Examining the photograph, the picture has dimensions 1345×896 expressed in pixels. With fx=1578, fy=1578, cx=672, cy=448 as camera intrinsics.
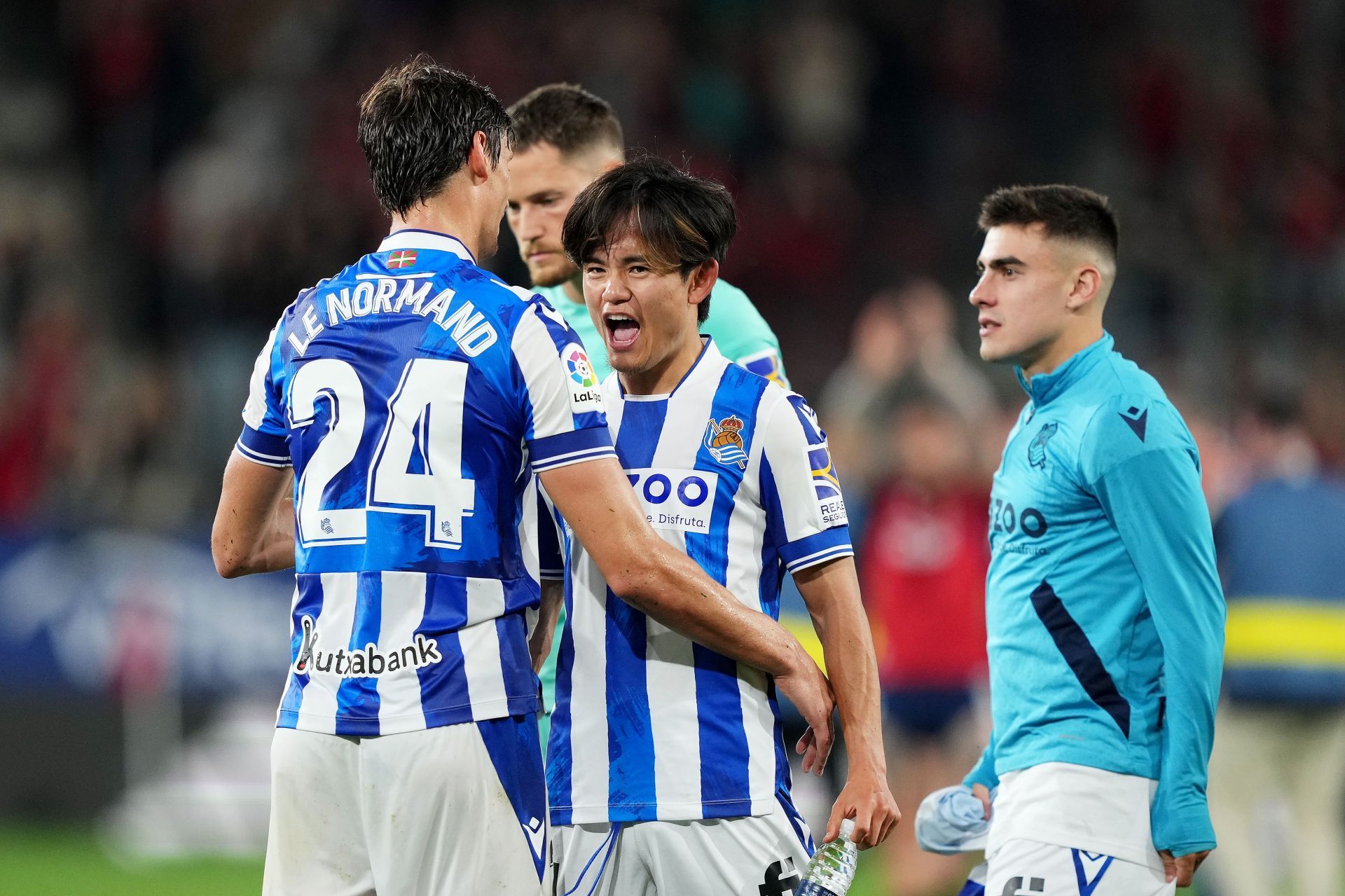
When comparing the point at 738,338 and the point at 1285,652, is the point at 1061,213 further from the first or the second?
the point at 1285,652

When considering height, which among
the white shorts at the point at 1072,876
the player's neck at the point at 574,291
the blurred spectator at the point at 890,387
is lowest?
the white shorts at the point at 1072,876

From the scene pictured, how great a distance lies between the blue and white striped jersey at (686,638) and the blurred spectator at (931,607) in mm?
5801

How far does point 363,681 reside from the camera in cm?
327

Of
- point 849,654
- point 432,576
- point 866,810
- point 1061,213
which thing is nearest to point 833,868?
point 866,810

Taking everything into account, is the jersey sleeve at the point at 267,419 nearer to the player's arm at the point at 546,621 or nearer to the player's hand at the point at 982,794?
the player's arm at the point at 546,621

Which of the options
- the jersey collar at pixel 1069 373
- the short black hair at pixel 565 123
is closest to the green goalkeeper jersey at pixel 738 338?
the short black hair at pixel 565 123

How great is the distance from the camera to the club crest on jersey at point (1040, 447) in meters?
4.07

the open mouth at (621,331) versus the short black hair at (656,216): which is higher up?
the short black hair at (656,216)

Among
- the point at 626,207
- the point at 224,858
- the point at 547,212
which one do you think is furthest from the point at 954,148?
the point at 626,207

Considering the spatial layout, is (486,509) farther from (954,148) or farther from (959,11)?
(959,11)

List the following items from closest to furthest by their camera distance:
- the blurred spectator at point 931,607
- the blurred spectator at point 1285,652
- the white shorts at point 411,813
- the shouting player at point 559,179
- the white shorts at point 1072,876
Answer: the white shorts at point 411,813 < the white shorts at point 1072,876 < the shouting player at point 559,179 < the blurred spectator at point 1285,652 < the blurred spectator at point 931,607

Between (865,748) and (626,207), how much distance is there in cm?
132

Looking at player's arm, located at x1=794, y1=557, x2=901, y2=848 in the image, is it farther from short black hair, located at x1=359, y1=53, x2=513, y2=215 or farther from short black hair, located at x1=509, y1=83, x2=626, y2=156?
short black hair, located at x1=509, y1=83, x2=626, y2=156

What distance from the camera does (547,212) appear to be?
4.75 meters
